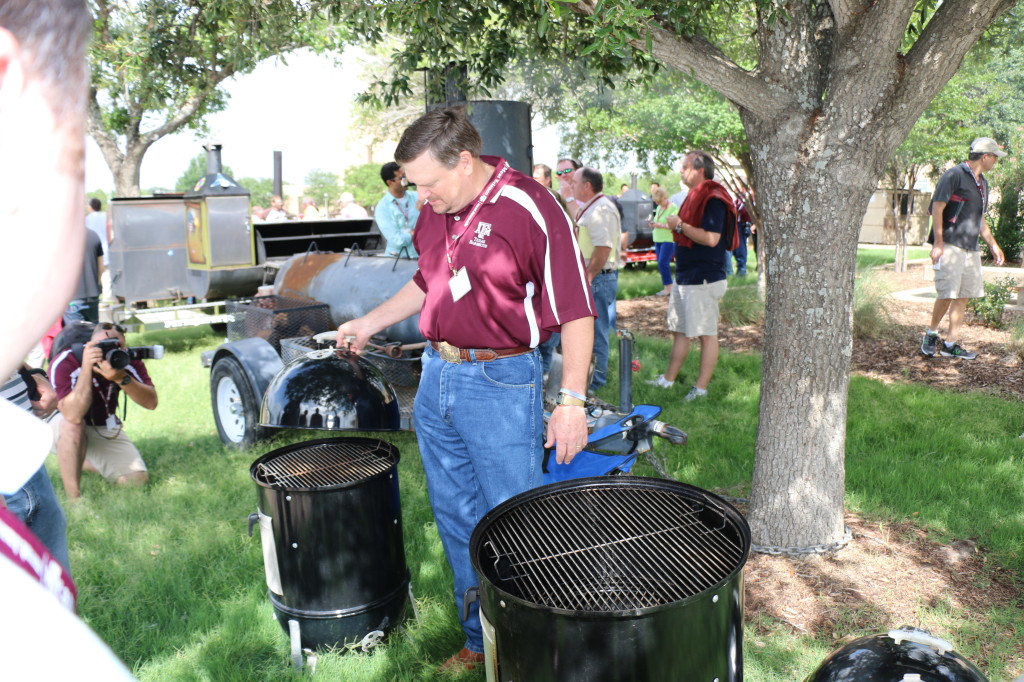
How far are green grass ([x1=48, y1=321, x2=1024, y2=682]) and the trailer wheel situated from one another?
0.13 meters

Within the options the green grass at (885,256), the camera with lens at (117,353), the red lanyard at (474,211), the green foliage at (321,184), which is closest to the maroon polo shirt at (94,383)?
the camera with lens at (117,353)

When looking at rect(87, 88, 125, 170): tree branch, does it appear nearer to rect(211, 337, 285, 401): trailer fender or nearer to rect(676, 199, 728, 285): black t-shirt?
rect(211, 337, 285, 401): trailer fender

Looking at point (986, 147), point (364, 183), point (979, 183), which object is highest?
point (364, 183)

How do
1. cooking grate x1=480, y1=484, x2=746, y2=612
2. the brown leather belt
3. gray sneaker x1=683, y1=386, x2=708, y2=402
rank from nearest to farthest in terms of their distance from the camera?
1. cooking grate x1=480, y1=484, x2=746, y2=612
2. the brown leather belt
3. gray sneaker x1=683, y1=386, x2=708, y2=402

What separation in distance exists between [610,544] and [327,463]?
5.63ft

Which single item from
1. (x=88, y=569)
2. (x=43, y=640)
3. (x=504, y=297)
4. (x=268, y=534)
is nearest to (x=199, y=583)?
(x=88, y=569)

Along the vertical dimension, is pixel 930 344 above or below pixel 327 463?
below

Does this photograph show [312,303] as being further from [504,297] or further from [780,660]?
[780,660]

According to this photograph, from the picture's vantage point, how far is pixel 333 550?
3332 mm

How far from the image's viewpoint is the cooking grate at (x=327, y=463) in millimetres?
3449

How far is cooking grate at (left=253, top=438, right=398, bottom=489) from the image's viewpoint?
11.3 ft

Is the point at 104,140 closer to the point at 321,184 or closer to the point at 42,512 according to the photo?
the point at 42,512

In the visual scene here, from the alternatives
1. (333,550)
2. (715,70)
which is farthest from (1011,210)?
(333,550)

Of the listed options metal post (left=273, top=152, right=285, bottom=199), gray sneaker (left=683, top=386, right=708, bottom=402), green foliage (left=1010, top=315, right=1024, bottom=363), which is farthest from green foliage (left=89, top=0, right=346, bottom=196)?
green foliage (left=1010, top=315, right=1024, bottom=363)
